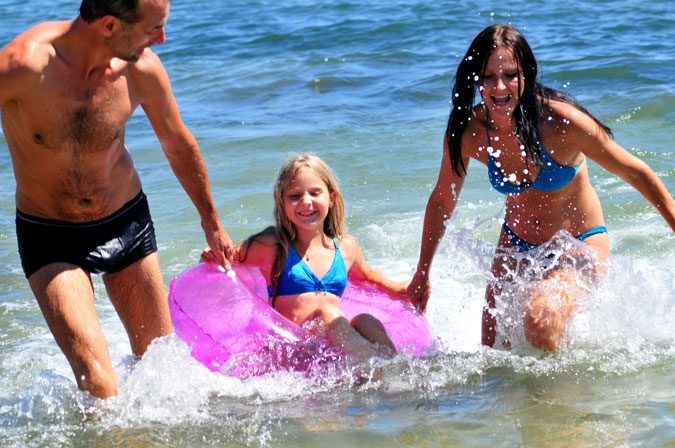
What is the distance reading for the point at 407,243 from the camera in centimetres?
649

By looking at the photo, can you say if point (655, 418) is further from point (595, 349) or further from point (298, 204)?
point (298, 204)

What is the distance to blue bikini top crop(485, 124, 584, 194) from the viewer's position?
13.1ft

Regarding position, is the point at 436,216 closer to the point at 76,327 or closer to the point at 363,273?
the point at 363,273

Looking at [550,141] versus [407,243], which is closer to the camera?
[550,141]

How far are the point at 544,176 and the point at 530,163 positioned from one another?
0.10 m

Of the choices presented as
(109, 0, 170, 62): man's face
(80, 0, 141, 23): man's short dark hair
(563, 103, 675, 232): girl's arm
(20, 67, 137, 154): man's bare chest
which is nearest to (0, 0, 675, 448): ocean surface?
(563, 103, 675, 232): girl's arm

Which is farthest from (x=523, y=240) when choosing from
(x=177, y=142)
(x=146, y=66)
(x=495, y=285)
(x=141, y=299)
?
(x=146, y=66)

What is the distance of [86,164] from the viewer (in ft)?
11.1

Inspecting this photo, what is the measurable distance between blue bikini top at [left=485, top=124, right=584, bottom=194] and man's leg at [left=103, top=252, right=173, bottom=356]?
1.68m

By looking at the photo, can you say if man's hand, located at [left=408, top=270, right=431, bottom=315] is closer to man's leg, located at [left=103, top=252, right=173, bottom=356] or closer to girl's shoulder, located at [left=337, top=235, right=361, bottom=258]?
girl's shoulder, located at [left=337, top=235, right=361, bottom=258]

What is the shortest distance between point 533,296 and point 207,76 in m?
9.81

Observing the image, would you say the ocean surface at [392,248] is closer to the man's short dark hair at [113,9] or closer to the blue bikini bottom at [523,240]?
the blue bikini bottom at [523,240]

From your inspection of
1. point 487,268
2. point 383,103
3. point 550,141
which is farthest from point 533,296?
point 383,103

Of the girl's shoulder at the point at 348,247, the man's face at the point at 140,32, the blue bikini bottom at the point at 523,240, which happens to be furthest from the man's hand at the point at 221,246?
the blue bikini bottom at the point at 523,240
